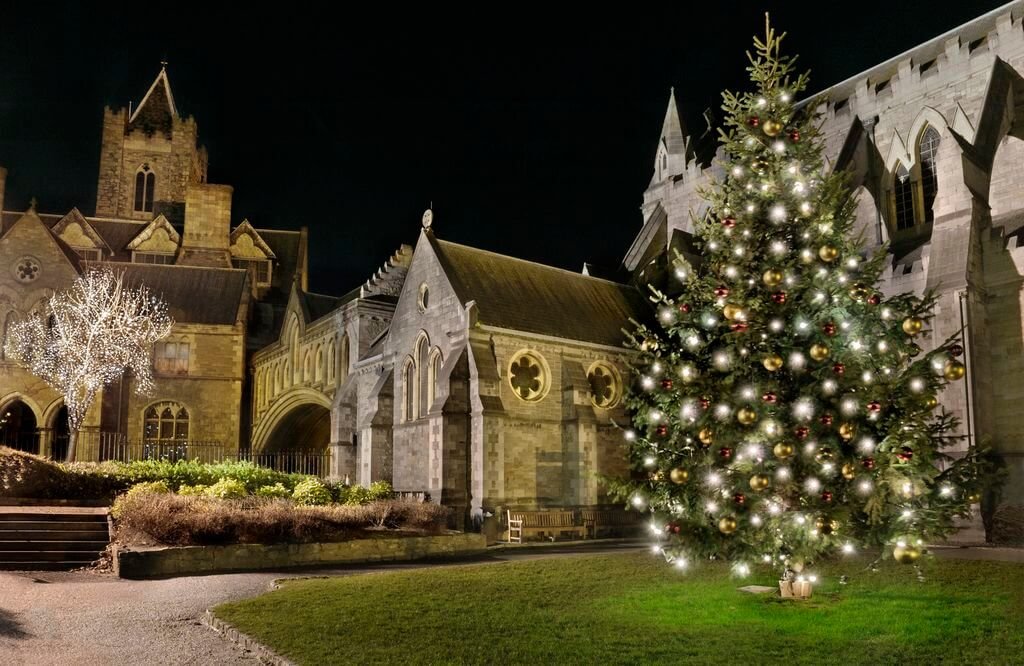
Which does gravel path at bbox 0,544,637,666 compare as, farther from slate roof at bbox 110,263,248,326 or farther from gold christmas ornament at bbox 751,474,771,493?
slate roof at bbox 110,263,248,326

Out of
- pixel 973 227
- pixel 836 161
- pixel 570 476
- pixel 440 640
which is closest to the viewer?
pixel 440 640

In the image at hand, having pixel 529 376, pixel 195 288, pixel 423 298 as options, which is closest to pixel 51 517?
pixel 423 298

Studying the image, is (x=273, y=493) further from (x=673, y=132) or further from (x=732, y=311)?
(x=673, y=132)

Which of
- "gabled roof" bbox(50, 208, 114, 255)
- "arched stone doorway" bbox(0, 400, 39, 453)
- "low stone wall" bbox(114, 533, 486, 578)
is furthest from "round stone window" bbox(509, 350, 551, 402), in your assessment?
"gabled roof" bbox(50, 208, 114, 255)

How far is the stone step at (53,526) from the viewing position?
55.4ft

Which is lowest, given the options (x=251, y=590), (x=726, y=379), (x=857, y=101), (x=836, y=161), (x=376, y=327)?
(x=251, y=590)

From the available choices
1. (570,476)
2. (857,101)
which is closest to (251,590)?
(570,476)

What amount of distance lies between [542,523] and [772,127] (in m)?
15.2

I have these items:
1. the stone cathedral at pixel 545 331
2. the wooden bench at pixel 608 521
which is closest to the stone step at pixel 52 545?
the stone cathedral at pixel 545 331

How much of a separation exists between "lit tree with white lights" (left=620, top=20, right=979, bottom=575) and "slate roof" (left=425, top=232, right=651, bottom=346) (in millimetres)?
13795

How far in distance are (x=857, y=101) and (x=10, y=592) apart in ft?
97.1

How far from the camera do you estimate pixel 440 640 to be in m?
8.32

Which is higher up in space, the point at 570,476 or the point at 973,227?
the point at 973,227

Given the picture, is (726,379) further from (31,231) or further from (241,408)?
(31,231)
